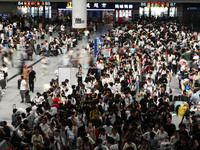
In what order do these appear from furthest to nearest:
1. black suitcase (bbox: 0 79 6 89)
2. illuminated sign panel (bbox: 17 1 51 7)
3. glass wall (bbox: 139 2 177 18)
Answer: glass wall (bbox: 139 2 177 18) → illuminated sign panel (bbox: 17 1 51 7) → black suitcase (bbox: 0 79 6 89)

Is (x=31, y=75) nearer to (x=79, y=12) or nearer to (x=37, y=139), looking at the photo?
(x=37, y=139)

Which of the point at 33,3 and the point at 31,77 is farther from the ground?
the point at 33,3

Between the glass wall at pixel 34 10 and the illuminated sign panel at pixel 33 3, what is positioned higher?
the illuminated sign panel at pixel 33 3

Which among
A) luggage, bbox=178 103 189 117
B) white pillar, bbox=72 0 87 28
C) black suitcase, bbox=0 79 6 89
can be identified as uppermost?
white pillar, bbox=72 0 87 28

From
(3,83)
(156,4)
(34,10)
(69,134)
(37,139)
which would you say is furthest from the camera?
(34,10)

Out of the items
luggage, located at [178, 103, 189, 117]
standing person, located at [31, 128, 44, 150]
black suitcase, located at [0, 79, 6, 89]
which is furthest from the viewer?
black suitcase, located at [0, 79, 6, 89]

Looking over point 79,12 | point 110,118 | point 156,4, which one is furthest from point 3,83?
point 156,4

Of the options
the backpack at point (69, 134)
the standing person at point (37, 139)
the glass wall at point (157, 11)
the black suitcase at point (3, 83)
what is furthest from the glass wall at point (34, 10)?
the standing person at point (37, 139)

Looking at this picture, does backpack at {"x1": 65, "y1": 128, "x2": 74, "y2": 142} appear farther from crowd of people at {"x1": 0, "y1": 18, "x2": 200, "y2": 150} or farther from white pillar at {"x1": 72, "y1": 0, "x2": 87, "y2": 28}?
white pillar at {"x1": 72, "y1": 0, "x2": 87, "y2": 28}

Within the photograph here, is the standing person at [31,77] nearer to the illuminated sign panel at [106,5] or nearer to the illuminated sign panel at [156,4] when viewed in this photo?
the illuminated sign panel at [106,5]

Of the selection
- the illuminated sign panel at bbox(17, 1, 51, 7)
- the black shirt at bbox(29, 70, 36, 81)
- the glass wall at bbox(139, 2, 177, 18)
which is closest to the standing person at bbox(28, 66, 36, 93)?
the black shirt at bbox(29, 70, 36, 81)

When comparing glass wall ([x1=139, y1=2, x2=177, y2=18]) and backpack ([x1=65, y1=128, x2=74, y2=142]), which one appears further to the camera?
glass wall ([x1=139, y1=2, x2=177, y2=18])

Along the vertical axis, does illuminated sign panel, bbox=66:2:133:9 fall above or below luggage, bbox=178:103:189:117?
above

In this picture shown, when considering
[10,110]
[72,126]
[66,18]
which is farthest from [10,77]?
[66,18]
